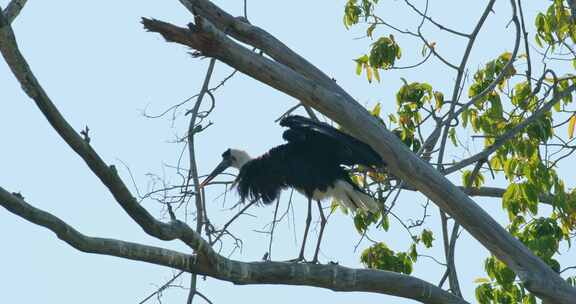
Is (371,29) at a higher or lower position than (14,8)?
higher

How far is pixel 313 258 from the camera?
7891mm

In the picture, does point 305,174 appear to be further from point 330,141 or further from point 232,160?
point 232,160

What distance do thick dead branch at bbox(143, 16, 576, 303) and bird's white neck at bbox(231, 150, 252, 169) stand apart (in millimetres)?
2987

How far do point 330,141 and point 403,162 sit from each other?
1.70m

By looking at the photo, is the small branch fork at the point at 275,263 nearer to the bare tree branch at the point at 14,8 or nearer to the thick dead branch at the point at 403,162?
the thick dead branch at the point at 403,162

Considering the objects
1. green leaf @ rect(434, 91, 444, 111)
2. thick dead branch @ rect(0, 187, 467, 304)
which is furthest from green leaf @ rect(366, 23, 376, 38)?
thick dead branch @ rect(0, 187, 467, 304)

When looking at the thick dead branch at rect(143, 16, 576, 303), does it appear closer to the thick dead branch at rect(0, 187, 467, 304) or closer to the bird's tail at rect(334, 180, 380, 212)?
the thick dead branch at rect(0, 187, 467, 304)

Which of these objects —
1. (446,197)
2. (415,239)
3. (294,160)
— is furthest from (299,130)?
(446,197)

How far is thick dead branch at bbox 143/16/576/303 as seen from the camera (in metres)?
5.59

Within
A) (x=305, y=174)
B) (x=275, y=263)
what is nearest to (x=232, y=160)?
(x=305, y=174)

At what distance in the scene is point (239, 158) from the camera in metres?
8.99

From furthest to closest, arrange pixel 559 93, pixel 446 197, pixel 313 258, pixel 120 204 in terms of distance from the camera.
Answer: pixel 313 258 → pixel 559 93 → pixel 446 197 → pixel 120 204

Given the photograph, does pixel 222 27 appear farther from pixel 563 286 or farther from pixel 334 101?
pixel 563 286

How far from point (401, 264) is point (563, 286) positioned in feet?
4.83
